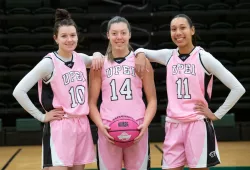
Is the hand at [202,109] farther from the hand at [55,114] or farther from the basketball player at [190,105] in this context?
the hand at [55,114]

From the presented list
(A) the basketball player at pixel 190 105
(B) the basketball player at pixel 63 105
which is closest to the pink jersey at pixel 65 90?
(B) the basketball player at pixel 63 105

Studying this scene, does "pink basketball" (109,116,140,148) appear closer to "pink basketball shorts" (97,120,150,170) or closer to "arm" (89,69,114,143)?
"pink basketball shorts" (97,120,150,170)

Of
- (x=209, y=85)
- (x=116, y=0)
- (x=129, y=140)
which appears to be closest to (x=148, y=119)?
(x=129, y=140)

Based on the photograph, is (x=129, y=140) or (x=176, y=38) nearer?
(x=129, y=140)

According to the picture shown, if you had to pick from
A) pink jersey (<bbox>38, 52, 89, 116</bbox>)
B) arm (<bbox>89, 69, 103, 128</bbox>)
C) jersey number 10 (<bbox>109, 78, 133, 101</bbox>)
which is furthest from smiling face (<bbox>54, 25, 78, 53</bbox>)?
jersey number 10 (<bbox>109, 78, 133, 101</bbox>)

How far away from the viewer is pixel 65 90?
128 inches

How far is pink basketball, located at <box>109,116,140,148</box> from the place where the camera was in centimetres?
309

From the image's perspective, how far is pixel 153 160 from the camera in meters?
6.26

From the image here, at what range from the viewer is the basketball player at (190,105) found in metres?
3.23

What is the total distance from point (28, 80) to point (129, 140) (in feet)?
2.84

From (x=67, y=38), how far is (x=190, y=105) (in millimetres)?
1040

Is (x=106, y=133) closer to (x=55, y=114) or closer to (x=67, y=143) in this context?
(x=67, y=143)

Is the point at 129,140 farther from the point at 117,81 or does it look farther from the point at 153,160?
the point at 153,160

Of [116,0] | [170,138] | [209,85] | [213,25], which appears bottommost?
[170,138]
